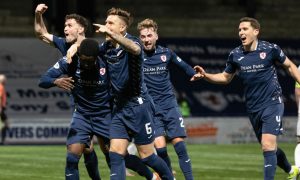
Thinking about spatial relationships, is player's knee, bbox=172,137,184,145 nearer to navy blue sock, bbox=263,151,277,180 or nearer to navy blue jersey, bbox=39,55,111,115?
navy blue sock, bbox=263,151,277,180

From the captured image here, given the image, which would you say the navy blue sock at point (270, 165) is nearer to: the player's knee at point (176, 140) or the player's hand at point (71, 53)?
the player's knee at point (176, 140)

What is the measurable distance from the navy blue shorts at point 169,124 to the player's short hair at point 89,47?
308cm

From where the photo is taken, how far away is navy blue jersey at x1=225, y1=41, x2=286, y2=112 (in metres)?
11.7

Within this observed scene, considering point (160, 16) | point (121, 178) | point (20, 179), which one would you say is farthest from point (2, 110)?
point (121, 178)

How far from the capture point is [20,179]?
13930mm

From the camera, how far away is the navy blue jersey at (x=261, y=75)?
11.7 metres

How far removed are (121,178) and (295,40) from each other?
74.2 ft

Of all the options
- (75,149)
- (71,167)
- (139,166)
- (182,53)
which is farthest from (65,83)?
(182,53)

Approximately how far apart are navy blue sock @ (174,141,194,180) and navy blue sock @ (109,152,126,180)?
254 centimetres

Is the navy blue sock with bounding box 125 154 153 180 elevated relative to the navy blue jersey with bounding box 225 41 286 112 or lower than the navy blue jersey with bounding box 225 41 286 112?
lower

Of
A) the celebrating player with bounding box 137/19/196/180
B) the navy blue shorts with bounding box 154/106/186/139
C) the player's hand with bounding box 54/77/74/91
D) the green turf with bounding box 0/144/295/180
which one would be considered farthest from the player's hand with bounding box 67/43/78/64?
the green turf with bounding box 0/144/295/180

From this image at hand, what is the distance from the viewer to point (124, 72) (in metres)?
9.98

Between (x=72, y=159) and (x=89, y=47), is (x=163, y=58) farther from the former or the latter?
(x=89, y=47)

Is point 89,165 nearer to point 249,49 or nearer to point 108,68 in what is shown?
point 108,68
